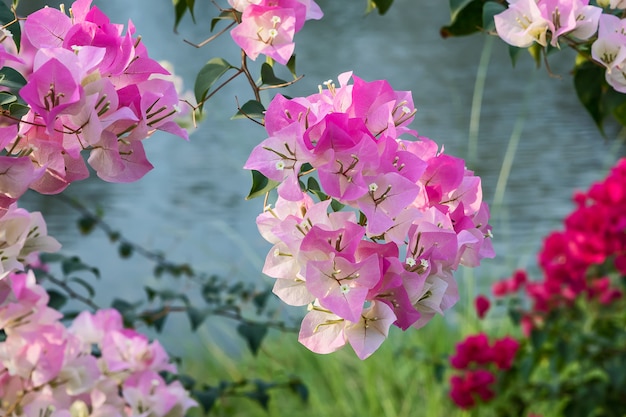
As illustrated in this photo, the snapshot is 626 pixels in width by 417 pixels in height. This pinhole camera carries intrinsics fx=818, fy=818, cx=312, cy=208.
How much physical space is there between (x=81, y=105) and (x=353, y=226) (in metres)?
0.13

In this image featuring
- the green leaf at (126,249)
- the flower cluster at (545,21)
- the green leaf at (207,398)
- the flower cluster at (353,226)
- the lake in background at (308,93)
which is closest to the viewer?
the flower cluster at (353,226)

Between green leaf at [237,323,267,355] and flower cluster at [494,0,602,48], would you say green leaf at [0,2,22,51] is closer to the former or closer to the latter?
flower cluster at [494,0,602,48]

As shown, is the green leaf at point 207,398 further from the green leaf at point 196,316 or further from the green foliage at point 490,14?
the green foliage at point 490,14

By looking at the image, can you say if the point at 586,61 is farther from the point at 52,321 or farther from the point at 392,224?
the point at 52,321

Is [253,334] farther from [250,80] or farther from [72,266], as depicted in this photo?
[250,80]

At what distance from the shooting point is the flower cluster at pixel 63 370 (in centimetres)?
60

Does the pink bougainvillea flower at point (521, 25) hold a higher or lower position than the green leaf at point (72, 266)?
higher

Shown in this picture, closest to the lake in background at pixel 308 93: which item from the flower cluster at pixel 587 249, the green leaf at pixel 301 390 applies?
the flower cluster at pixel 587 249

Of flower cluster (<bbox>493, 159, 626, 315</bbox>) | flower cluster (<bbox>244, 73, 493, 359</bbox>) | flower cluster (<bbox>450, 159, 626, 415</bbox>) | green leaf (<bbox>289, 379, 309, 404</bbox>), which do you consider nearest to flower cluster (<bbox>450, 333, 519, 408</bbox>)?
flower cluster (<bbox>450, 159, 626, 415</bbox>)

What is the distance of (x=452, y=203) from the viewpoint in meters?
0.40

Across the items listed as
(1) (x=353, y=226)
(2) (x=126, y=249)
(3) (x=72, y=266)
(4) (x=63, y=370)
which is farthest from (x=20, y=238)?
(2) (x=126, y=249)

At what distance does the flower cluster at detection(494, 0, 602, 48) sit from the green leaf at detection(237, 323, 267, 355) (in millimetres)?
513

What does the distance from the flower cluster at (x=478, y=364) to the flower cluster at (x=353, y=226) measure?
38.7 inches

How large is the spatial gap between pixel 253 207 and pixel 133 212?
416 millimetres
